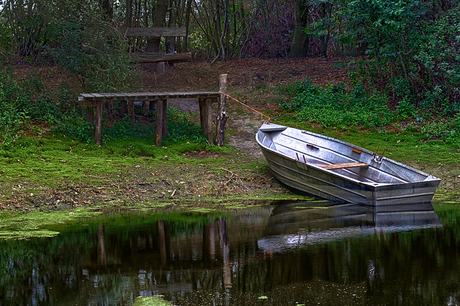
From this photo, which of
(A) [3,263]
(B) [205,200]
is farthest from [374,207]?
(A) [3,263]

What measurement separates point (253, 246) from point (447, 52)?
9.11 m

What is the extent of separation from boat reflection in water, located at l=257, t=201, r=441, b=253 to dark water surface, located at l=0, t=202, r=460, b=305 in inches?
0.6

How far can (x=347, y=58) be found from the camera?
19734 mm

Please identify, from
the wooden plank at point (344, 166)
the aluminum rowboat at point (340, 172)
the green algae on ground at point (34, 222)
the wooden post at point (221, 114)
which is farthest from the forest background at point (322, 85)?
the wooden plank at point (344, 166)

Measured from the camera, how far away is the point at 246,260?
6359mm

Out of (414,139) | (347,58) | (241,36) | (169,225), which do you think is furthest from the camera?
(241,36)

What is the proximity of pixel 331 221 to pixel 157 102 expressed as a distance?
19.4 feet

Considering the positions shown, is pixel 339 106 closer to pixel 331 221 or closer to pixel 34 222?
pixel 331 221

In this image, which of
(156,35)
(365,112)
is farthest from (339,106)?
(156,35)

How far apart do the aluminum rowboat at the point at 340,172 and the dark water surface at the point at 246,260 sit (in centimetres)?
38

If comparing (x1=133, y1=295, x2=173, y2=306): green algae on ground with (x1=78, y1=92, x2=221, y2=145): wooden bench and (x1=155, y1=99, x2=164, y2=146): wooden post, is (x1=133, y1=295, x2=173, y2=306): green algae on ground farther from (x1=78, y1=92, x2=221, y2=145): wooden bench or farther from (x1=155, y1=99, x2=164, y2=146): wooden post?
(x1=155, y1=99, x2=164, y2=146): wooden post

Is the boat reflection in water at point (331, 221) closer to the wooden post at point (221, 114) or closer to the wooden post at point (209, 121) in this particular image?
the wooden post at point (221, 114)

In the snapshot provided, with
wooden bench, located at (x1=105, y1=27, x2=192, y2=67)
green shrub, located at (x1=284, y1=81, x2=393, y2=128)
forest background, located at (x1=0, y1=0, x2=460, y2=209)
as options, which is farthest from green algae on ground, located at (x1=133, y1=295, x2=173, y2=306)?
wooden bench, located at (x1=105, y1=27, x2=192, y2=67)

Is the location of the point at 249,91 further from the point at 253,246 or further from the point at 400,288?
the point at 400,288
